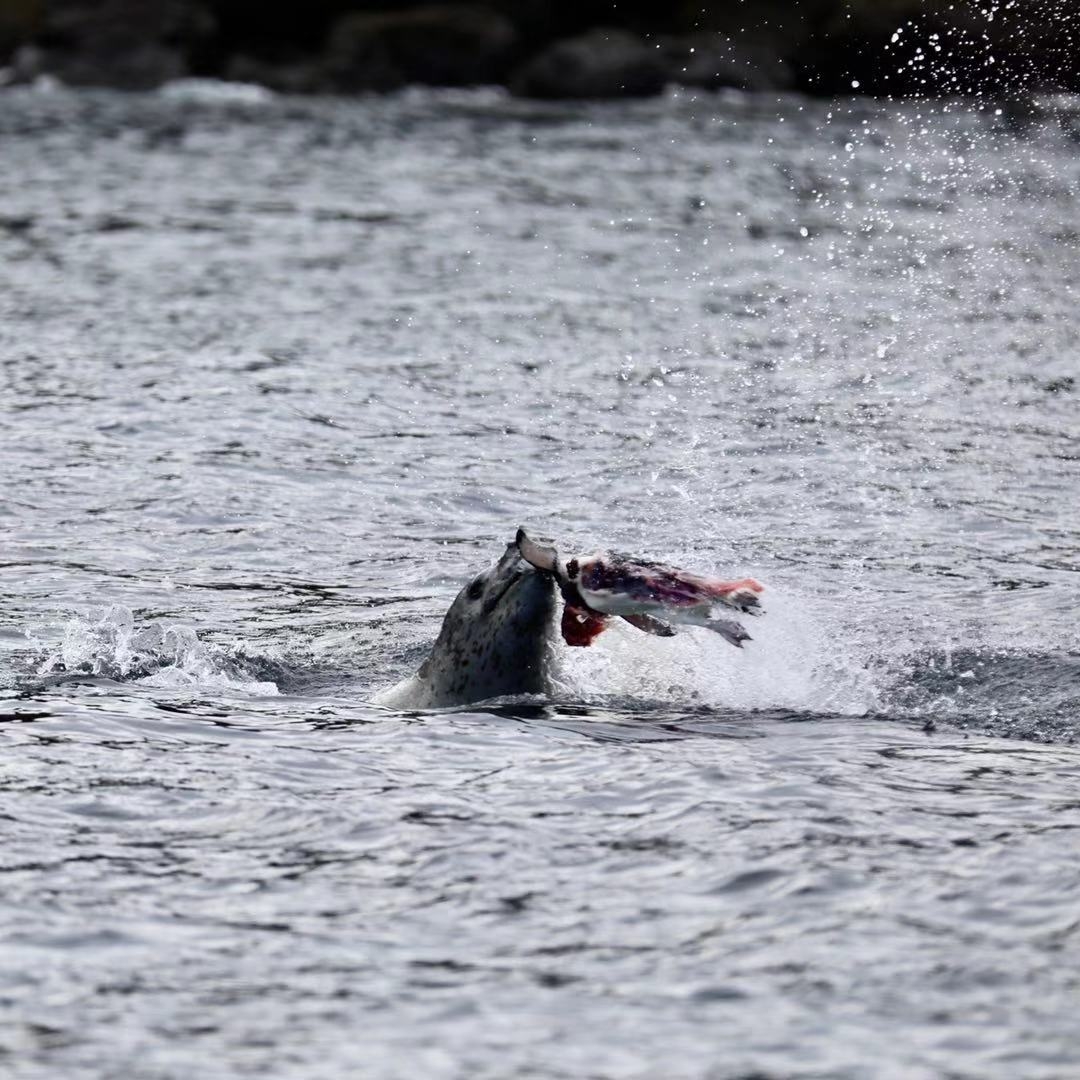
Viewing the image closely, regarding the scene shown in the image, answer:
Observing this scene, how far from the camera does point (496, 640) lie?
857 cm

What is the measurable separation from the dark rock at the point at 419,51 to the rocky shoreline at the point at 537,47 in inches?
1.2

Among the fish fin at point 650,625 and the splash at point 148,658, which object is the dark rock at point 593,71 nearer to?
the splash at point 148,658

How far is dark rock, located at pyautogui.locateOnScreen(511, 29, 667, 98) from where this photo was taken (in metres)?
41.5

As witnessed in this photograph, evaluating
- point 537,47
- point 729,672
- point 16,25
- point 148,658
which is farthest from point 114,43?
point 729,672

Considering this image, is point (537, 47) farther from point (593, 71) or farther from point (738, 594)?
point (738, 594)

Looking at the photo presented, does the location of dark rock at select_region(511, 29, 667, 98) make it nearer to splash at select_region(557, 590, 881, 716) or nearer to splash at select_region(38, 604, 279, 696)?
splash at select_region(38, 604, 279, 696)

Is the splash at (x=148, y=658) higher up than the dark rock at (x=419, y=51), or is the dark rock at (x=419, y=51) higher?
the dark rock at (x=419, y=51)

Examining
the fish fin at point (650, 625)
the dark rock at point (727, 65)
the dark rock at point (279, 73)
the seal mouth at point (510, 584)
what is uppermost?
the dark rock at point (727, 65)

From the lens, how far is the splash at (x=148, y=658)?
9.14 meters

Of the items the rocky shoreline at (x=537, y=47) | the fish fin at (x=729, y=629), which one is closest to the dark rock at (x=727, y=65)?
the rocky shoreline at (x=537, y=47)

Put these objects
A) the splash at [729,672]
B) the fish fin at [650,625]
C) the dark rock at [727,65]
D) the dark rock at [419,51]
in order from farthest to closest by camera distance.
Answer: the dark rock at [419,51] < the dark rock at [727,65] < the splash at [729,672] < the fish fin at [650,625]

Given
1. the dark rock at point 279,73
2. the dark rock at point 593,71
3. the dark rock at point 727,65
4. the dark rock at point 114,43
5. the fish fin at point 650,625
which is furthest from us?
the dark rock at point 114,43

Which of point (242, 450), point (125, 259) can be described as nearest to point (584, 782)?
point (242, 450)

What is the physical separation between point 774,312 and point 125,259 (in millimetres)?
7919
